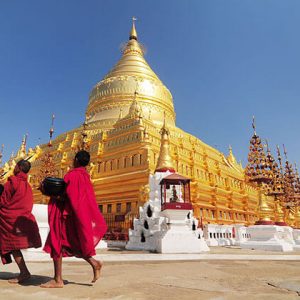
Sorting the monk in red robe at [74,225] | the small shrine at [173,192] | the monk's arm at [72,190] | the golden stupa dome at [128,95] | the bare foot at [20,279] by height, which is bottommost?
the bare foot at [20,279]

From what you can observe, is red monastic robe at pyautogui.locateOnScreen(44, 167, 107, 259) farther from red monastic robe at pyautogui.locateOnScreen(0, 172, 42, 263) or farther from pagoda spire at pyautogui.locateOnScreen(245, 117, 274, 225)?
pagoda spire at pyautogui.locateOnScreen(245, 117, 274, 225)

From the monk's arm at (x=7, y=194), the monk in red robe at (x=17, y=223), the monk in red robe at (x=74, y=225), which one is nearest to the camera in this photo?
the monk in red robe at (x=74, y=225)

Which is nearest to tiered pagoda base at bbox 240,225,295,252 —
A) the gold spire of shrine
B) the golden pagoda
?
the golden pagoda

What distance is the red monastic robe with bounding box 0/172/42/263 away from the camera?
Result: 4238 millimetres

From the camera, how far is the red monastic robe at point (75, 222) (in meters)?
3.82

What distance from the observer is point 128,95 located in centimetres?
3338

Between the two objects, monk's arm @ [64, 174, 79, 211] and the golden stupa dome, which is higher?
the golden stupa dome

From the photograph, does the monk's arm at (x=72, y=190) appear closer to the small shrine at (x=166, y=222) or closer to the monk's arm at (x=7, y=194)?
the monk's arm at (x=7, y=194)

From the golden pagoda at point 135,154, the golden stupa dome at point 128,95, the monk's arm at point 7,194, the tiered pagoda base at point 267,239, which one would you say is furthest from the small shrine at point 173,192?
the golden stupa dome at point 128,95

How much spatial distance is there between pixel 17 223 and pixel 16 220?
0.15 ft

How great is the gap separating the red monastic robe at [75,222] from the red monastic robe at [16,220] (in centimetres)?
63

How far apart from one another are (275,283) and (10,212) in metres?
4.15

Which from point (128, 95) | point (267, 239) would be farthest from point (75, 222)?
point (128, 95)

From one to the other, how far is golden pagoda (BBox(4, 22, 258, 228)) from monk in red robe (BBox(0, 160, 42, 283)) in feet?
41.7
